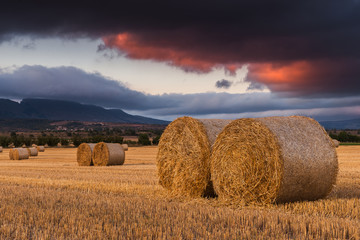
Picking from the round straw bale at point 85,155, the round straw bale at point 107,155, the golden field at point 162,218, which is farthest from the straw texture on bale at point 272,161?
the round straw bale at point 85,155

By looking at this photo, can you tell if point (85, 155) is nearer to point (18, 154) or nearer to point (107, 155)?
point (107, 155)

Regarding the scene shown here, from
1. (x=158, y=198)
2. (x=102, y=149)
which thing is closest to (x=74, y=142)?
(x=102, y=149)

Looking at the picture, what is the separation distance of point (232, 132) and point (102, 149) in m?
15.8

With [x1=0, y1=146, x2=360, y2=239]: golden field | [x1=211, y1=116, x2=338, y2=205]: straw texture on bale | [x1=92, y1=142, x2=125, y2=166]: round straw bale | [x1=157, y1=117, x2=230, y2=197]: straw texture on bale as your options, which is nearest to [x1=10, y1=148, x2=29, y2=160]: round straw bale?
[x1=92, y1=142, x2=125, y2=166]: round straw bale

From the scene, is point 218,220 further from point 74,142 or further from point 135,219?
point 74,142

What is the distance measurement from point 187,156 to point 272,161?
2646 millimetres

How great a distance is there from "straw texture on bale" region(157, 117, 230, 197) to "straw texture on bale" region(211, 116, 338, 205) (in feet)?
1.59

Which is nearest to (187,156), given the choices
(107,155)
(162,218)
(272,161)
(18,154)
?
(272,161)

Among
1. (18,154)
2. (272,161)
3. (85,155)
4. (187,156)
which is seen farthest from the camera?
(18,154)

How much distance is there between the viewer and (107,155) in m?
23.8

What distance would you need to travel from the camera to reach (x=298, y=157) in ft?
29.3

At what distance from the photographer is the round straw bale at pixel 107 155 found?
23875mm

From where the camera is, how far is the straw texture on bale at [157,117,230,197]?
34.1 feet

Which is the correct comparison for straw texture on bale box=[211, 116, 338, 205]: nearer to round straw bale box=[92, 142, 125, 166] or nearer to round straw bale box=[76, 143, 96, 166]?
round straw bale box=[92, 142, 125, 166]
